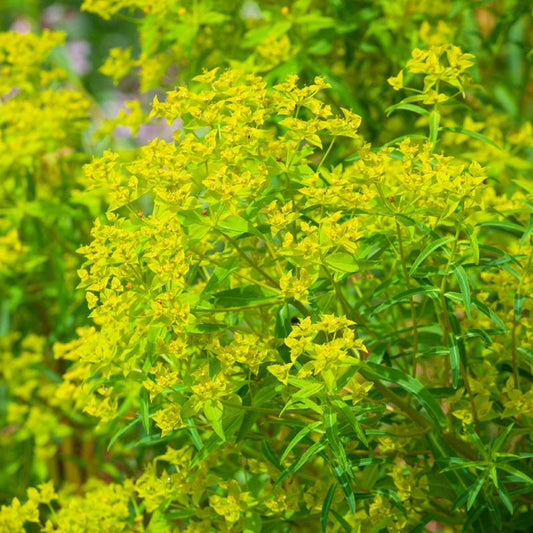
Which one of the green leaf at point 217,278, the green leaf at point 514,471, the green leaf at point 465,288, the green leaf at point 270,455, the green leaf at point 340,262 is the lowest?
the green leaf at point 514,471

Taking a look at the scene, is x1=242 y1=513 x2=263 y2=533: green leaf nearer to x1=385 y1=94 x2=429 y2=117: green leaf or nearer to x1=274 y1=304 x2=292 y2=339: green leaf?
x1=274 y1=304 x2=292 y2=339: green leaf

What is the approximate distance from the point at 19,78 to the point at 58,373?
0.80 metres

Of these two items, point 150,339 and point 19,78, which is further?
point 19,78

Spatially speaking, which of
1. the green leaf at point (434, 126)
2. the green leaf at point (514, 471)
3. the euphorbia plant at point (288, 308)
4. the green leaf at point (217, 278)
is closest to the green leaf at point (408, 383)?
the euphorbia plant at point (288, 308)

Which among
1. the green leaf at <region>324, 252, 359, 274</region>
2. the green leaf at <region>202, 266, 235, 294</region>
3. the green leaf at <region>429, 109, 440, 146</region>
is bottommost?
the green leaf at <region>202, 266, 235, 294</region>

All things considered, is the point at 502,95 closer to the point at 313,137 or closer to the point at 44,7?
the point at 313,137

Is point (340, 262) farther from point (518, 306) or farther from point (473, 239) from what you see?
point (518, 306)

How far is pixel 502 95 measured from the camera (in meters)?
2.25

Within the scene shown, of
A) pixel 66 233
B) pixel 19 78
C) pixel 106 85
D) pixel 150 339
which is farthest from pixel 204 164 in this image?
pixel 106 85

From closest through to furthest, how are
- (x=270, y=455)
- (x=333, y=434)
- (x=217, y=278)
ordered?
(x=333, y=434) < (x=217, y=278) < (x=270, y=455)

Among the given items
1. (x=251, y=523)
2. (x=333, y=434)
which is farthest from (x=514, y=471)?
(x=251, y=523)

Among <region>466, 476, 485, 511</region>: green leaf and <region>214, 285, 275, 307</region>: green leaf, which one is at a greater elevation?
<region>214, 285, 275, 307</region>: green leaf

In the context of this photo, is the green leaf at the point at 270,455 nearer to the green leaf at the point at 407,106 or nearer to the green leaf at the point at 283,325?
the green leaf at the point at 283,325

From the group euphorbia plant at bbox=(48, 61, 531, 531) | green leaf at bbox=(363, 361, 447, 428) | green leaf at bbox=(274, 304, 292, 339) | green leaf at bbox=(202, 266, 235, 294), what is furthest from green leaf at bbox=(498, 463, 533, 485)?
green leaf at bbox=(202, 266, 235, 294)
